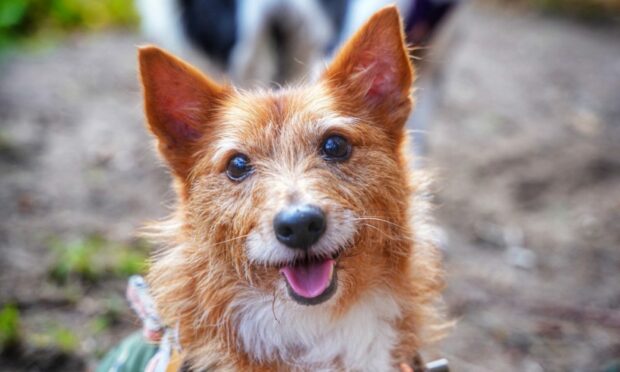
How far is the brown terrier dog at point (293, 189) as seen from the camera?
2.33m

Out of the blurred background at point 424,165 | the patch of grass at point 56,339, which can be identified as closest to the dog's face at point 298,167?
the blurred background at point 424,165

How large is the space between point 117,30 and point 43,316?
19.6 feet

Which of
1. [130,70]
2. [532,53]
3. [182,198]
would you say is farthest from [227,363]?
[532,53]

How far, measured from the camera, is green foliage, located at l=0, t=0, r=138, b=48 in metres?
8.13

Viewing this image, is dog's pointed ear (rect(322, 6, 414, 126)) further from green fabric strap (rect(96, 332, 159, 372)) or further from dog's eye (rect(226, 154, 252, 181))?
green fabric strap (rect(96, 332, 159, 372))

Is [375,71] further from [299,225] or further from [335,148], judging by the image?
[299,225]

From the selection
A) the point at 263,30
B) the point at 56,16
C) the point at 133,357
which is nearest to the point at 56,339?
the point at 133,357

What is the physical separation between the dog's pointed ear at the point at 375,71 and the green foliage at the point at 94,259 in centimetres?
198

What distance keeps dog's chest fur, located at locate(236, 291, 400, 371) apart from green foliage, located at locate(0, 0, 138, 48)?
664cm

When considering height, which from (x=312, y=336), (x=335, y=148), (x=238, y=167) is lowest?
(x=312, y=336)

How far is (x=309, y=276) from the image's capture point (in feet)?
7.51

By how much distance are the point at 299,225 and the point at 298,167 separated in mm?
306

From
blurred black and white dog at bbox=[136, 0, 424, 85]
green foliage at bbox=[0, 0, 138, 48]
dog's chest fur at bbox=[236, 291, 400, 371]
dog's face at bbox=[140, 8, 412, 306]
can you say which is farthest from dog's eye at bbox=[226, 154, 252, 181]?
green foliage at bbox=[0, 0, 138, 48]

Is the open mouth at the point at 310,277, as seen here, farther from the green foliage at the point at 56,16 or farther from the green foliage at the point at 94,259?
the green foliage at the point at 56,16
